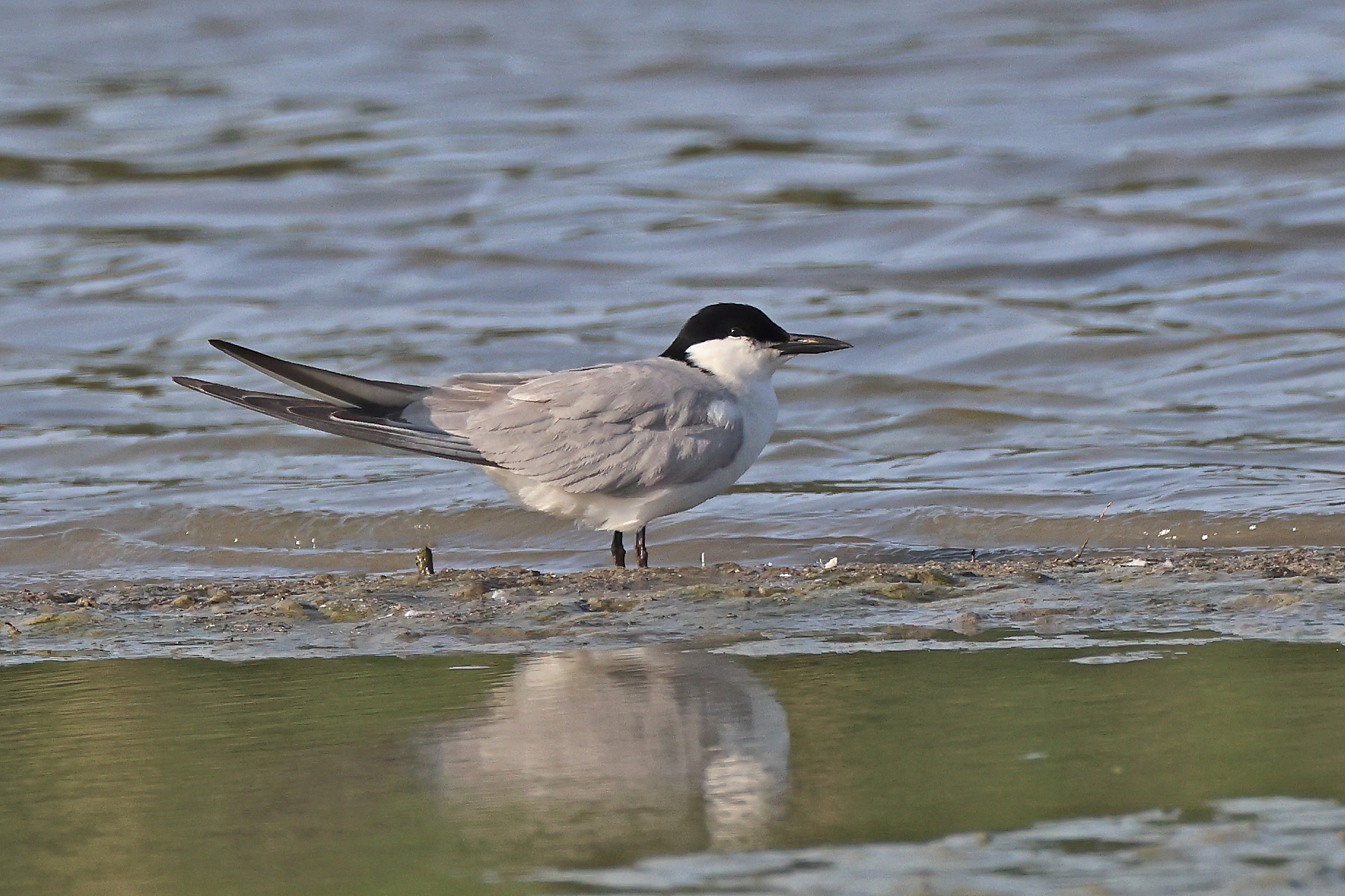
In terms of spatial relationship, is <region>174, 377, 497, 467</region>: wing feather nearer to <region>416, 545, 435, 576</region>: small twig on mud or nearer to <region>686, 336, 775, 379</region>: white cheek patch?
<region>416, 545, 435, 576</region>: small twig on mud

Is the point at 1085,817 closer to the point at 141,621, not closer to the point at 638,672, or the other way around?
the point at 638,672

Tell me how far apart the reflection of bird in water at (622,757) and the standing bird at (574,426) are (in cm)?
135

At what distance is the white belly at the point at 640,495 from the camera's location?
5.34 meters

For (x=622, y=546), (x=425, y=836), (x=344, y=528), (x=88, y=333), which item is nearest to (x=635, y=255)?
(x=88, y=333)

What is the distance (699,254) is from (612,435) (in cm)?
567

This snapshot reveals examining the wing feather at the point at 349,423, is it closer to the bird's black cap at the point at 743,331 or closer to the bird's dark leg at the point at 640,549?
the bird's dark leg at the point at 640,549

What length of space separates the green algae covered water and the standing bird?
1283 mm

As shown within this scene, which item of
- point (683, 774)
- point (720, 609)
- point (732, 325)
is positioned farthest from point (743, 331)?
point (683, 774)

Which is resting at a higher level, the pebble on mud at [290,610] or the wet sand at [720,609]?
the pebble on mud at [290,610]

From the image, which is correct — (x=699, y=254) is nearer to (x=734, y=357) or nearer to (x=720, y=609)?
(x=734, y=357)

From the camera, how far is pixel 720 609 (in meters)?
4.46

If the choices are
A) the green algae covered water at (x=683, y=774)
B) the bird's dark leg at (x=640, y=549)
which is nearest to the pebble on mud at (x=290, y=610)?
the green algae covered water at (x=683, y=774)

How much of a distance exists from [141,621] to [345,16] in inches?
593

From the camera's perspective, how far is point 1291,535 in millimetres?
5574
